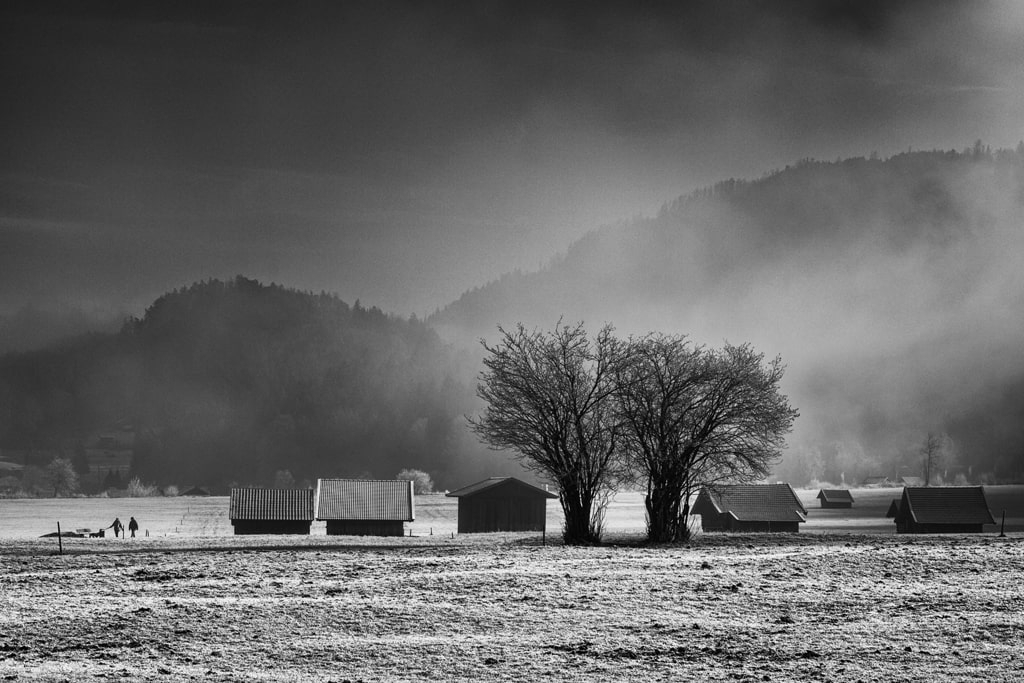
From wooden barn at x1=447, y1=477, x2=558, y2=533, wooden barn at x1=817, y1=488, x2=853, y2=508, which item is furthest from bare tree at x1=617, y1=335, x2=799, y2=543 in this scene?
wooden barn at x1=817, y1=488, x2=853, y2=508

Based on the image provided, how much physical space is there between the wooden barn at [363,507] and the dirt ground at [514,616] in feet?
158

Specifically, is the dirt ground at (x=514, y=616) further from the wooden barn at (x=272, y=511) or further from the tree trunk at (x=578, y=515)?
the wooden barn at (x=272, y=511)

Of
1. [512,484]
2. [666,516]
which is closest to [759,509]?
[512,484]

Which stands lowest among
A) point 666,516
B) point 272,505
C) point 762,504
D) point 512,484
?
point 762,504

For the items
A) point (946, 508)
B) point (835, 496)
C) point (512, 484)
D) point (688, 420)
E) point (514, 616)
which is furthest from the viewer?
point (835, 496)

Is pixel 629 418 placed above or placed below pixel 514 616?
above

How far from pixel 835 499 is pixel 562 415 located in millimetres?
127101

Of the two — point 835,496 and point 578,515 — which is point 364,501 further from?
point 835,496

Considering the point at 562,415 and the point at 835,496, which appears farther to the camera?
the point at 835,496

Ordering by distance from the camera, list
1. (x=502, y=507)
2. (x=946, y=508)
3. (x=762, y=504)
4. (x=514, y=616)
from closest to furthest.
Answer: (x=514, y=616) < (x=946, y=508) < (x=502, y=507) < (x=762, y=504)

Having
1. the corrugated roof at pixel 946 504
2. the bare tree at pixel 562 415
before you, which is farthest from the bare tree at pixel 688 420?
the corrugated roof at pixel 946 504

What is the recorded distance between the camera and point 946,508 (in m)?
83.8

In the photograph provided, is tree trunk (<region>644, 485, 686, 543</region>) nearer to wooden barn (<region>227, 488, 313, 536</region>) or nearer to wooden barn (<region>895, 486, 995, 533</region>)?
wooden barn (<region>227, 488, 313, 536</region>)

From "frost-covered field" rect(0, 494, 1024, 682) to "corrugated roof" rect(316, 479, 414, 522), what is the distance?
47681 millimetres
